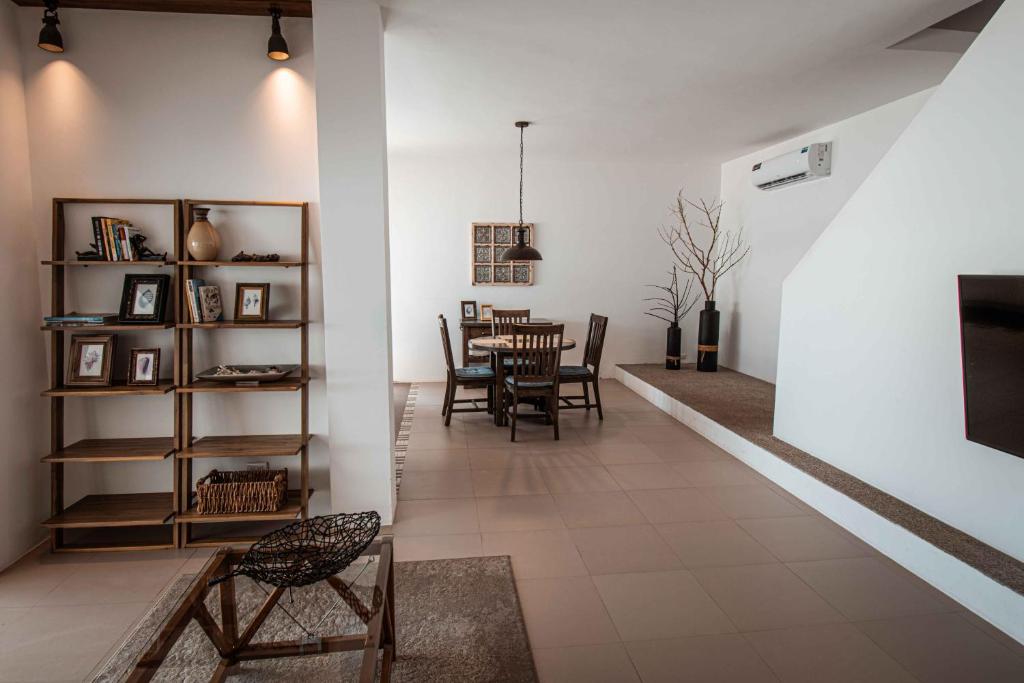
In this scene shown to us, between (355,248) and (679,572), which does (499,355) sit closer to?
(355,248)

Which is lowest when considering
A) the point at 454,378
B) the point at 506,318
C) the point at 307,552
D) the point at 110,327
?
the point at 307,552

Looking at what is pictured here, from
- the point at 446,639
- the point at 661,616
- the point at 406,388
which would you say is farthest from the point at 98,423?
the point at 406,388

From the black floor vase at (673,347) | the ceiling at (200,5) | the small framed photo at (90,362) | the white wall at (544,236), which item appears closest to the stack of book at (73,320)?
the small framed photo at (90,362)

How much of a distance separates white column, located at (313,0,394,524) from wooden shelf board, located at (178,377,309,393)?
0.63 ft

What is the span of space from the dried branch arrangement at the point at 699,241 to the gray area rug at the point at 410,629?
5.27 metres

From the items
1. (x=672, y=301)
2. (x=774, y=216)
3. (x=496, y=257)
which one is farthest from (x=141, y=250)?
(x=672, y=301)

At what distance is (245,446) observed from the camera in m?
2.89

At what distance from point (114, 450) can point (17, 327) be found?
0.71 metres

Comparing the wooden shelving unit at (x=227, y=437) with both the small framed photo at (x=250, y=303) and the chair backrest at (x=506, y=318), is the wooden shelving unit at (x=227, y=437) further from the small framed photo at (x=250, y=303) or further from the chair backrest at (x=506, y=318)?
the chair backrest at (x=506, y=318)

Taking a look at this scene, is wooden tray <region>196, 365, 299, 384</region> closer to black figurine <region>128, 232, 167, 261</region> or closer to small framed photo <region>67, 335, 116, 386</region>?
small framed photo <region>67, 335, 116, 386</region>

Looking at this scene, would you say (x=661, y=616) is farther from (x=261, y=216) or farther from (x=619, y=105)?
(x=619, y=105)

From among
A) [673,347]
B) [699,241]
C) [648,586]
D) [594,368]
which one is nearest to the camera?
[648,586]

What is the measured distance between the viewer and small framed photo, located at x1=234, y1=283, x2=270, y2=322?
288 cm

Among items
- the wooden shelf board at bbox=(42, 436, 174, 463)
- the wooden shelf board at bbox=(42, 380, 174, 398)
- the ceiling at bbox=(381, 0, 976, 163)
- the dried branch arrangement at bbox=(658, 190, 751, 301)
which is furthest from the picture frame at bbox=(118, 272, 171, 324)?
the dried branch arrangement at bbox=(658, 190, 751, 301)
